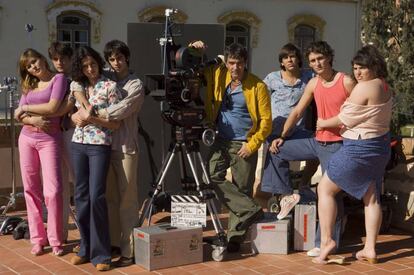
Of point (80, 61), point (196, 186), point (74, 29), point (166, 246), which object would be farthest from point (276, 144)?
point (74, 29)

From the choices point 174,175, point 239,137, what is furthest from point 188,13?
point 239,137

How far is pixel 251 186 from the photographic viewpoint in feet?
17.6

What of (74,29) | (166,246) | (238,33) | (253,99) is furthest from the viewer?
(238,33)

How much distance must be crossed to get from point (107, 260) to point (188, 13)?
48.3 feet

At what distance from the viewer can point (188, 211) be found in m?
5.11

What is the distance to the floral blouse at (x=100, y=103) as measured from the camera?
475 centimetres

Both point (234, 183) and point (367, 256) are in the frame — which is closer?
point (367, 256)

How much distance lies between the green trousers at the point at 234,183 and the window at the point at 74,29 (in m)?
13.4

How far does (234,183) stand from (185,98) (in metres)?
0.83

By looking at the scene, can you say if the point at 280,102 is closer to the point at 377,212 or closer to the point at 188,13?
the point at 377,212

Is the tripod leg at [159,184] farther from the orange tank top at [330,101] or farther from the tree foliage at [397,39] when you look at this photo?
the tree foliage at [397,39]

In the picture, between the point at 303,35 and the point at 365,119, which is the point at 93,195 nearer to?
the point at 365,119

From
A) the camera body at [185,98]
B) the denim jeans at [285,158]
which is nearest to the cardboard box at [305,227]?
the denim jeans at [285,158]

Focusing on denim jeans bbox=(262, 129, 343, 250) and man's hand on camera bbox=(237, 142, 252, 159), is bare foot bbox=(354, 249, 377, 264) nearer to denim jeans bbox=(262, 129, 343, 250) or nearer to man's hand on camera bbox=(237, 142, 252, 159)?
denim jeans bbox=(262, 129, 343, 250)
